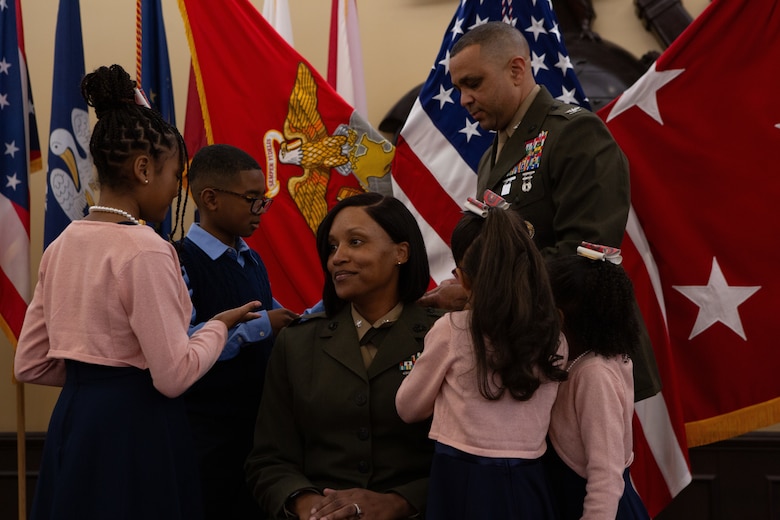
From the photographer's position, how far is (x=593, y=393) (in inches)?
64.5

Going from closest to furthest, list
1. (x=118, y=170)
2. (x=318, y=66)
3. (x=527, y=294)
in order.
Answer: (x=527, y=294) → (x=118, y=170) → (x=318, y=66)

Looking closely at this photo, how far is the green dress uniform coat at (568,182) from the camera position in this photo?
203 centimetres

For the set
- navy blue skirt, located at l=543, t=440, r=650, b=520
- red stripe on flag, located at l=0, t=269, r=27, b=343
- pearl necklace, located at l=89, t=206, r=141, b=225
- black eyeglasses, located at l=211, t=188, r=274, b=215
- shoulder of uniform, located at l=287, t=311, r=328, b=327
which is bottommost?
red stripe on flag, located at l=0, t=269, r=27, b=343

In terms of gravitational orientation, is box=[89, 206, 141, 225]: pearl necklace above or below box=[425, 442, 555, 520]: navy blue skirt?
above

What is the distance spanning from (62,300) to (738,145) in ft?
6.91

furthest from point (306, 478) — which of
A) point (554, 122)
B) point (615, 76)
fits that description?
point (615, 76)

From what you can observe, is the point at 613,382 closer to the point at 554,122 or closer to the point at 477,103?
the point at 554,122

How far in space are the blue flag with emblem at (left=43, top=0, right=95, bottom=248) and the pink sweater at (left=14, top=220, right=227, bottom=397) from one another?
1.66 metres

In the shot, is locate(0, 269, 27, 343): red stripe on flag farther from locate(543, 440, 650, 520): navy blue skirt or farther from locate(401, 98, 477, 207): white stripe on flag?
locate(543, 440, 650, 520): navy blue skirt

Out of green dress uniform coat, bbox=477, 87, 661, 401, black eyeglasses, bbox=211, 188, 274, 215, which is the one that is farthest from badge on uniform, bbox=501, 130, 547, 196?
black eyeglasses, bbox=211, 188, 274, 215

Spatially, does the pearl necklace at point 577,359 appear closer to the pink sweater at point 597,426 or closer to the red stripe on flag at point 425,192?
the pink sweater at point 597,426

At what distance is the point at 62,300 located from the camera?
1.67m

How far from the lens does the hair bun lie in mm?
1762

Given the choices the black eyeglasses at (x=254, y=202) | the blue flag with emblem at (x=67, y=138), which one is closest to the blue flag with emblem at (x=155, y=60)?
the blue flag with emblem at (x=67, y=138)
